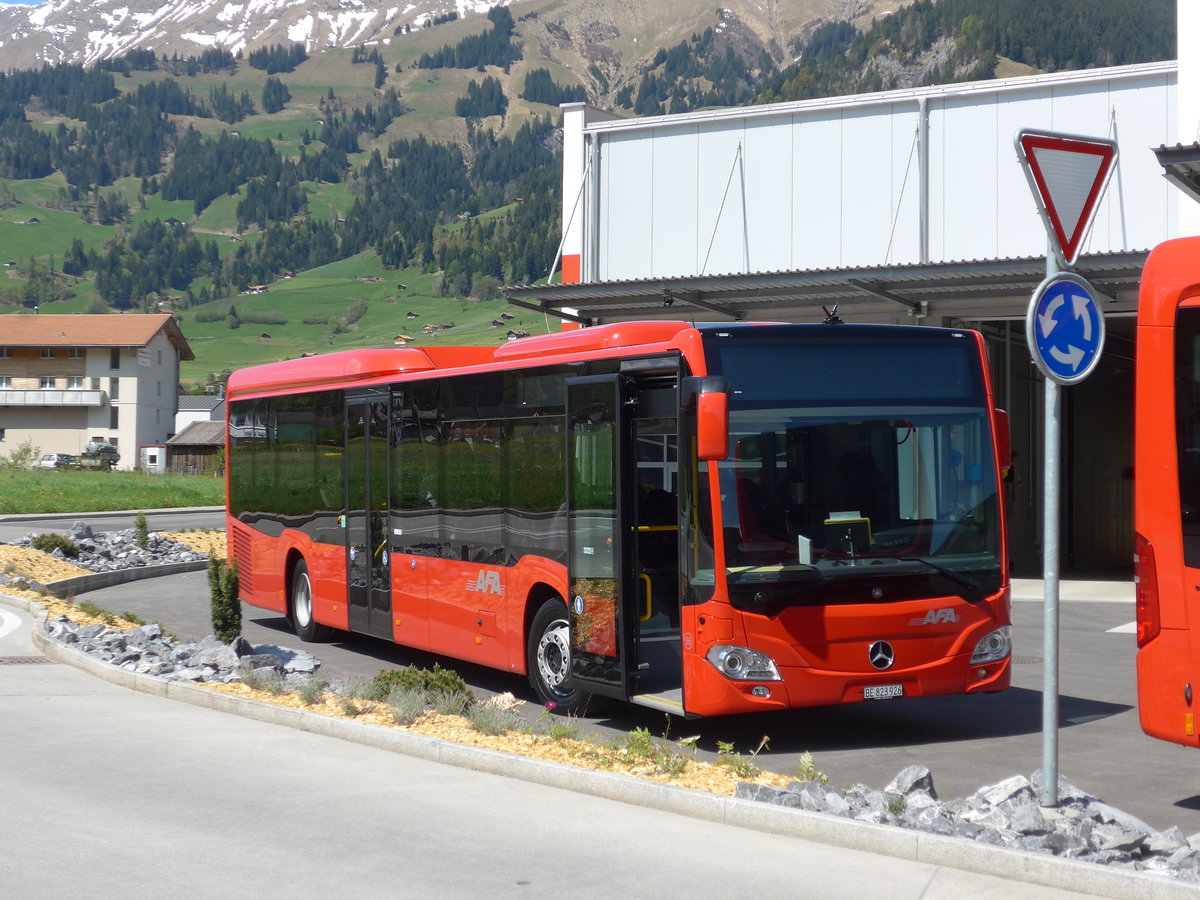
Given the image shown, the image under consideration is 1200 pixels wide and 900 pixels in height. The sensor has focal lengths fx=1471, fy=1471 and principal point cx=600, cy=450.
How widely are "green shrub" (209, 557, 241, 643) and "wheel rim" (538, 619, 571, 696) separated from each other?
12.2ft

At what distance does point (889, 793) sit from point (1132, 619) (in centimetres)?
1290

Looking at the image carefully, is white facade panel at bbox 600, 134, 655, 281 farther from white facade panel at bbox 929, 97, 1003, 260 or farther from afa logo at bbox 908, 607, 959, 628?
afa logo at bbox 908, 607, 959, 628

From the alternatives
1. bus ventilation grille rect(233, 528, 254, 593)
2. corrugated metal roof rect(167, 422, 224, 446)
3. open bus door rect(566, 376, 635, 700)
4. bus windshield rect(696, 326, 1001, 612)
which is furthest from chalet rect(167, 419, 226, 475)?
bus windshield rect(696, 326, 1001, 612)

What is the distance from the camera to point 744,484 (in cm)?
973

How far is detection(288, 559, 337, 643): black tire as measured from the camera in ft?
55.1

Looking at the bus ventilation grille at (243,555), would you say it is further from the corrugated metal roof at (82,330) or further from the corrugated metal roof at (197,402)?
the corrugated metal roof at (197,402)

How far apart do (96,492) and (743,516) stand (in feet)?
172

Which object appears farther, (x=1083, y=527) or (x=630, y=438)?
(x=1083, y=527)

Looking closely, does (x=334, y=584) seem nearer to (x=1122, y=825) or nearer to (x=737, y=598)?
(x=737, y=598)

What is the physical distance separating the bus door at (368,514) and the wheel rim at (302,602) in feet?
4.76

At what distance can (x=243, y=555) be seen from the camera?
19016 mm

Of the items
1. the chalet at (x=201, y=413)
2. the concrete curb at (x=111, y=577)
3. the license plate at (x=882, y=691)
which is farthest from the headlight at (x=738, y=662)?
the chalet at (x=201, y=413)

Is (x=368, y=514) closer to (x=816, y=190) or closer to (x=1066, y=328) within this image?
(x=1066, y=328)

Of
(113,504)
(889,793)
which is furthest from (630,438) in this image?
(113,504)
